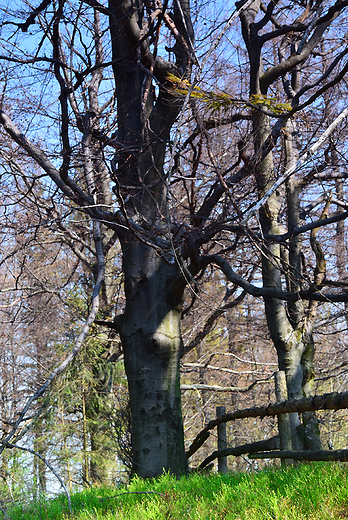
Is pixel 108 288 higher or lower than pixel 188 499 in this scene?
higher

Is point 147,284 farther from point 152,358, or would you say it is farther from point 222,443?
point 222,443

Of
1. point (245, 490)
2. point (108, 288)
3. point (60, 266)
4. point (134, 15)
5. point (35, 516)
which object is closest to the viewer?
point (245, 490)

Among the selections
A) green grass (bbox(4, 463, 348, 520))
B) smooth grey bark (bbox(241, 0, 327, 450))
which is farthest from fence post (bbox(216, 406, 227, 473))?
green grass (bbox(4, 463, 348, 520))

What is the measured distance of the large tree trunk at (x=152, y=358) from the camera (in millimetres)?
5387

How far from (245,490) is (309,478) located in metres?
0.45

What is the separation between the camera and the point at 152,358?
564 centimetres

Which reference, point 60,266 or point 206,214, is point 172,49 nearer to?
point 206,214

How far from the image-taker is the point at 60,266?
38.1 feet

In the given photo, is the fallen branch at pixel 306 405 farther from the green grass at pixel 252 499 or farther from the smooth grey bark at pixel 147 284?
the smooth grey bark at pixel 147 284

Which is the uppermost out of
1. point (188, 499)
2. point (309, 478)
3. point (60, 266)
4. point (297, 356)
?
point (60, 266)

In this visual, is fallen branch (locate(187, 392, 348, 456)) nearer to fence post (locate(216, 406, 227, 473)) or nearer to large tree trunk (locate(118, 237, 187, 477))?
fence post (locate(216, 406, 227, 473))

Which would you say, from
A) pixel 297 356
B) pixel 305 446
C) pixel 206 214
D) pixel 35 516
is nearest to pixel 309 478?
pixel 305 446

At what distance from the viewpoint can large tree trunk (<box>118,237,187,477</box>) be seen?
17.7ft

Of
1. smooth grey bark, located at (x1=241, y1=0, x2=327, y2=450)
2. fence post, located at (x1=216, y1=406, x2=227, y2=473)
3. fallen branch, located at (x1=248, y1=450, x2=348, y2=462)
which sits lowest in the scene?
fence post, located at (x1=216, y1=406, x2=227, y2=473)
